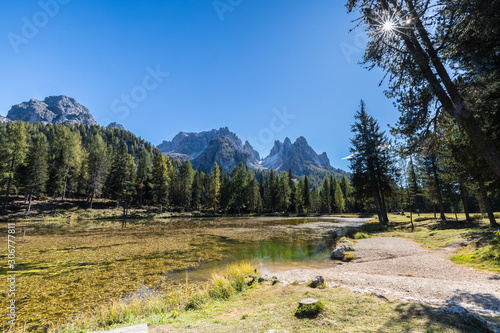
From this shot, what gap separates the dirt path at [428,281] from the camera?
5879 mm

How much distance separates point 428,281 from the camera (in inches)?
316

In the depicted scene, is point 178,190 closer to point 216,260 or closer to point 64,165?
point 64,165

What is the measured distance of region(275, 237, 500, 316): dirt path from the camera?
588 centimetres

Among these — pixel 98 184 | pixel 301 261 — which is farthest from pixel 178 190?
pixel 301 261

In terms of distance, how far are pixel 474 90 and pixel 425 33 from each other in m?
3.58

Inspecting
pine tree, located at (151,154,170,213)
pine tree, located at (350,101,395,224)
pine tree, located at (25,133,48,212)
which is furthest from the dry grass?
pine tree, located at (151,154,170,213)

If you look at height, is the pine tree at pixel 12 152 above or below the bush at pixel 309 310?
above

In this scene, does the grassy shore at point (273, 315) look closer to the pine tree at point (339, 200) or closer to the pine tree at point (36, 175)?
the pine tree at point (36, 175)

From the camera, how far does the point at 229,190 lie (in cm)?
7438

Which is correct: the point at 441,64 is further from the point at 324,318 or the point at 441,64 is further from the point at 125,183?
the point at 125,183

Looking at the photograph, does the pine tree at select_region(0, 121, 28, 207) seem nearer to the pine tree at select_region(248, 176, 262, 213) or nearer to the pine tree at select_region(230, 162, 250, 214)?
the pine tree at select_region(230, 162, 250, 214)

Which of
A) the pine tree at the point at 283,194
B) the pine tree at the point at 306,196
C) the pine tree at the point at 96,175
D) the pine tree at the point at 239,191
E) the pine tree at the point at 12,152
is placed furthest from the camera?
the pine tree at the point at 306,196

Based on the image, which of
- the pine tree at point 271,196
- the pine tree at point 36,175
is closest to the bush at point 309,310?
the pine tree at point 36,175

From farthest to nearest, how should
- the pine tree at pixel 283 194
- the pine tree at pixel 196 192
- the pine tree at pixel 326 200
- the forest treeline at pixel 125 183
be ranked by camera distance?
the pine tree at pixel 326 200, the pine tree at pixel 283 194, the pine tree at pixel 196 192, the forest treeline at pixel 125 183
